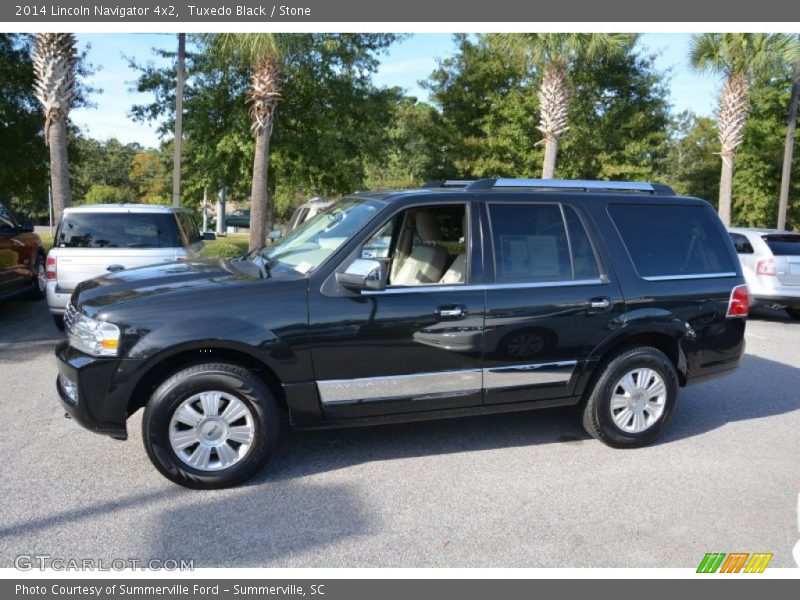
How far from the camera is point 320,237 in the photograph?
4.71 meters

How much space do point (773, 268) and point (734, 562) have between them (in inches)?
349

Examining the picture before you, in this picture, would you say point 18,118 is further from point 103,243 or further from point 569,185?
point 569,185

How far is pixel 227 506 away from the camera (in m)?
3.82

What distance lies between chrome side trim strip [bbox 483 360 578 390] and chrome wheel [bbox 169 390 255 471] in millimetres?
1663

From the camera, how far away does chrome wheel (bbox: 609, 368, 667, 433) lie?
16.0 feet

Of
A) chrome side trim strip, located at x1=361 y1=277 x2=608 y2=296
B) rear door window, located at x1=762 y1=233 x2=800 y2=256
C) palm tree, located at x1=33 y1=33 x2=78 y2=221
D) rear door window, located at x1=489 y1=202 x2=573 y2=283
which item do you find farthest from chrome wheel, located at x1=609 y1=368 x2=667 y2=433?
palm tree, located at x1=33 y1=33 x2=78 y2=221

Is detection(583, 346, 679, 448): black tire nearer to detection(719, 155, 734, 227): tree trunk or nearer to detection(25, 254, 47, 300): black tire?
detection(25, 254, 47, 300): black tire

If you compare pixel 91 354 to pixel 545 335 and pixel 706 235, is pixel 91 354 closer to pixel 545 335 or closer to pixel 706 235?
pixel 545 335

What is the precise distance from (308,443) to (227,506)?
3.61 feet

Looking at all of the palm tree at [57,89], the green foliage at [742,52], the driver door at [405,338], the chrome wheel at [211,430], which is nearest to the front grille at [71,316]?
the chrome wheel at [211,430]

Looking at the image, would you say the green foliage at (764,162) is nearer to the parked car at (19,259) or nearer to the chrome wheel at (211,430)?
the parked car at (19,259)

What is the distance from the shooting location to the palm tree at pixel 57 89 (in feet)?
38.8

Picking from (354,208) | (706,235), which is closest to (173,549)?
(354,208)

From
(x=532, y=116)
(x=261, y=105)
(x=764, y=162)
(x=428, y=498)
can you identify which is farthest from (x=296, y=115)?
(x=764, y=162)
